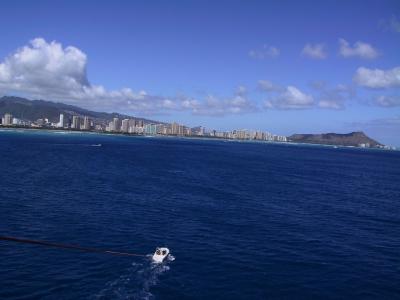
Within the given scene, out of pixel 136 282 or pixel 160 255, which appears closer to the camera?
pixel 136 282

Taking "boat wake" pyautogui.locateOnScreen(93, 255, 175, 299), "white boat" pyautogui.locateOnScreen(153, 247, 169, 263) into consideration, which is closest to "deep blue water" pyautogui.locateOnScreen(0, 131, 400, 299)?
"boat wake" pyautogui.locateOnScreen(93, 255, 175, 299)

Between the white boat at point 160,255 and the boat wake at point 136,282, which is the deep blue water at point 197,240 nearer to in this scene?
the boat wake at point 136,282

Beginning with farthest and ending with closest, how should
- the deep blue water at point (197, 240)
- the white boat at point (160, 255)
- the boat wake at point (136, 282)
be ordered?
the white boat at point (160, 255) → the deep blue water at point (197, 240) → the boat wake at point (136, 282)

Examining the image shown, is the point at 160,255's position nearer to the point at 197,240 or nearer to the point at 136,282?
the point at 136,282

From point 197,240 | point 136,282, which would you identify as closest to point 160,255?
point 136,282

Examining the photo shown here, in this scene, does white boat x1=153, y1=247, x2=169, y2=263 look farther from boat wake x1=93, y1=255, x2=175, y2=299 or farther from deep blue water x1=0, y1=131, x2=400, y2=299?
deep blue water x1=0, y1=131, x2=400, y2=299

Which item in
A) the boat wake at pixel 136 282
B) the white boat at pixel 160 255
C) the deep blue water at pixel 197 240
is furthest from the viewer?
the white boat at pixel 160 255

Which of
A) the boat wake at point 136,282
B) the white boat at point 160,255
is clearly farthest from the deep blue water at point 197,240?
the white boat at point 160,255

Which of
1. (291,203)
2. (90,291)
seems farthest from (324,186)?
(90,291)
